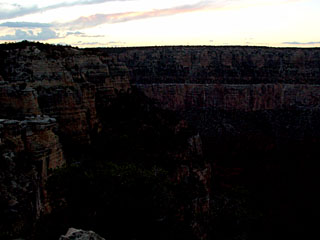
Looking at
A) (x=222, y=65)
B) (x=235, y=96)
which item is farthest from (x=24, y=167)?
(x=222, y=65)

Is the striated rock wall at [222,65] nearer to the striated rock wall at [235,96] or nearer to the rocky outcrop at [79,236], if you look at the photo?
the striated rock wall at [235,96]

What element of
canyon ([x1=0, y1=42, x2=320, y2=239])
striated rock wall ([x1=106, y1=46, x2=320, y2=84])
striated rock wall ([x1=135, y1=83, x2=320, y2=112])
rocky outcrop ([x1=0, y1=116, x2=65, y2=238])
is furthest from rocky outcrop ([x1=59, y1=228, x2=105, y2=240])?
striated rock wall ([x1=106, y1=46, x2=320, y2=84])

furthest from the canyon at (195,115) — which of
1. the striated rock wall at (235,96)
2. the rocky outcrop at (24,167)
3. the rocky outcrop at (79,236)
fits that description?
the rocky outcrop at (79,236)

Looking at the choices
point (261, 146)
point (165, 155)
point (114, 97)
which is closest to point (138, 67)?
point (261, 146)

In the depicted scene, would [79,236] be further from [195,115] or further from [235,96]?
[235,96]

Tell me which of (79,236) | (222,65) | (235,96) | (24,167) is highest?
(79,236)

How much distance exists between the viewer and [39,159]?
15.9 m

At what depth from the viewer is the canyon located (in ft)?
52.8

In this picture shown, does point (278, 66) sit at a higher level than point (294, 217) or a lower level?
higher

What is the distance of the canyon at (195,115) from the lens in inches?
634

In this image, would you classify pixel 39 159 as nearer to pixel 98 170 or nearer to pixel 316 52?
pixel 98 170

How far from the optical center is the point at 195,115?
64062mm

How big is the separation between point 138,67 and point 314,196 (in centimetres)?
4447

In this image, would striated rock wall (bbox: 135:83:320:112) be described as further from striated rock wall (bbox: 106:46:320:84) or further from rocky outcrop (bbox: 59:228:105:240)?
rocky outcrop (bbox: 59:228:105:240)
